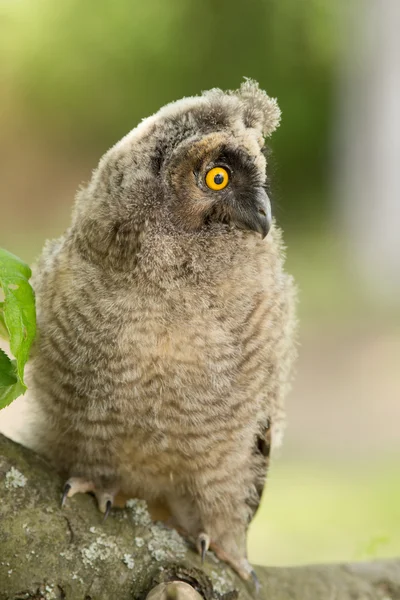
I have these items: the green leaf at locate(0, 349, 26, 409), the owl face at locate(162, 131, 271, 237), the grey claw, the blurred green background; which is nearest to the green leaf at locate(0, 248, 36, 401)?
the green leaf at locate(0, 349, 26, 409)

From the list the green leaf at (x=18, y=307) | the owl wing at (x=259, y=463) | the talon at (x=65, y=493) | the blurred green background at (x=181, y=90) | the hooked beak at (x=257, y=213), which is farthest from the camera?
the blurred green background at (x=181, y=90)

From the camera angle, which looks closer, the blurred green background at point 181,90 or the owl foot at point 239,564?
the owl foot at point 239,564

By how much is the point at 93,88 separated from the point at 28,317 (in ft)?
33.0

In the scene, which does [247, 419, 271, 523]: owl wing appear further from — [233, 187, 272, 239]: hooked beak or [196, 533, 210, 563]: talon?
[233, 187, 272, 239]: hooked beak

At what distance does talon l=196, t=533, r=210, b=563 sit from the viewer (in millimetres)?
2086

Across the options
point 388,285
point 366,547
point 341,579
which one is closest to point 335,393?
point 388,285

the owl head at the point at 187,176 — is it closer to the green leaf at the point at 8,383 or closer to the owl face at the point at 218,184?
the owl face at the point at 218,184

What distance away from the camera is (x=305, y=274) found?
1010 centimetres

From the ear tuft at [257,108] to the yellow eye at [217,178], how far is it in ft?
0.47

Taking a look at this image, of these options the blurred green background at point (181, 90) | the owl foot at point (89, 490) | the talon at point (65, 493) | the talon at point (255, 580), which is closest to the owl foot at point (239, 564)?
the talon at point (255, 580)

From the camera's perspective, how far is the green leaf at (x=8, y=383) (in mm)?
1685

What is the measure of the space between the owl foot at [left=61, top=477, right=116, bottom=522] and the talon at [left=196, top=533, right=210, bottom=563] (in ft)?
0.87

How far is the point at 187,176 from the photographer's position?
6.46 ft

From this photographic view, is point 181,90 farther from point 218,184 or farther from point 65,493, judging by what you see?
point 65,493
